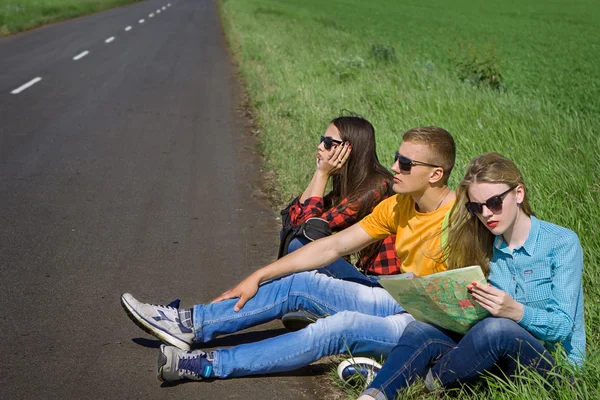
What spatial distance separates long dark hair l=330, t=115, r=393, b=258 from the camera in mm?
4711

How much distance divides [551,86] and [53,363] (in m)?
13.6

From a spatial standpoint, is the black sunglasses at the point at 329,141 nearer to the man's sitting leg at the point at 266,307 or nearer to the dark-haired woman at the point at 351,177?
the dark-haired woman at the point at 351,177

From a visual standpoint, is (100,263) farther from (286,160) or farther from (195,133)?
(195,133)

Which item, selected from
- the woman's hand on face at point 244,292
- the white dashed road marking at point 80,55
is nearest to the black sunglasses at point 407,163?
the woman's hand on face at point 244,292

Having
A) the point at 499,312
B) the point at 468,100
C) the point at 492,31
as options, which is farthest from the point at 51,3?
the point at 499,312

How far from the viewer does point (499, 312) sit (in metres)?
3.25

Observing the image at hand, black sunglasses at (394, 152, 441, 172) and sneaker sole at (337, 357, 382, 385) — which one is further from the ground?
black sunglasses at (394, 152, 441, 172)

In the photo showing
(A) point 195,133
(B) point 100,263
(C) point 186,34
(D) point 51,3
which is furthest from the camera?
(D) point 51,3

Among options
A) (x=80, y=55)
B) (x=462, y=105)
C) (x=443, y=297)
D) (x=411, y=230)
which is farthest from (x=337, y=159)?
(x=80, y=55)

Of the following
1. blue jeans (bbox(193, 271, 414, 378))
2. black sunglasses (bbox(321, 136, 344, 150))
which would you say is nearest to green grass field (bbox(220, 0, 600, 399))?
blue jeans (bbox(193, 271, 414, 378))

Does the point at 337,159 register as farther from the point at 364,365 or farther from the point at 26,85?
the point at 26,85

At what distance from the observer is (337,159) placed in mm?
4797

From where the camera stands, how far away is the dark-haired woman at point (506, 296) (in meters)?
3.26

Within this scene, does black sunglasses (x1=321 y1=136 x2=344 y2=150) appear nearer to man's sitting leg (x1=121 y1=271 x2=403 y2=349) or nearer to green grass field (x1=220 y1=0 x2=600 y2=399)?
man's sitting leg (x1=121 y1=271 x2=403 y2=349)
